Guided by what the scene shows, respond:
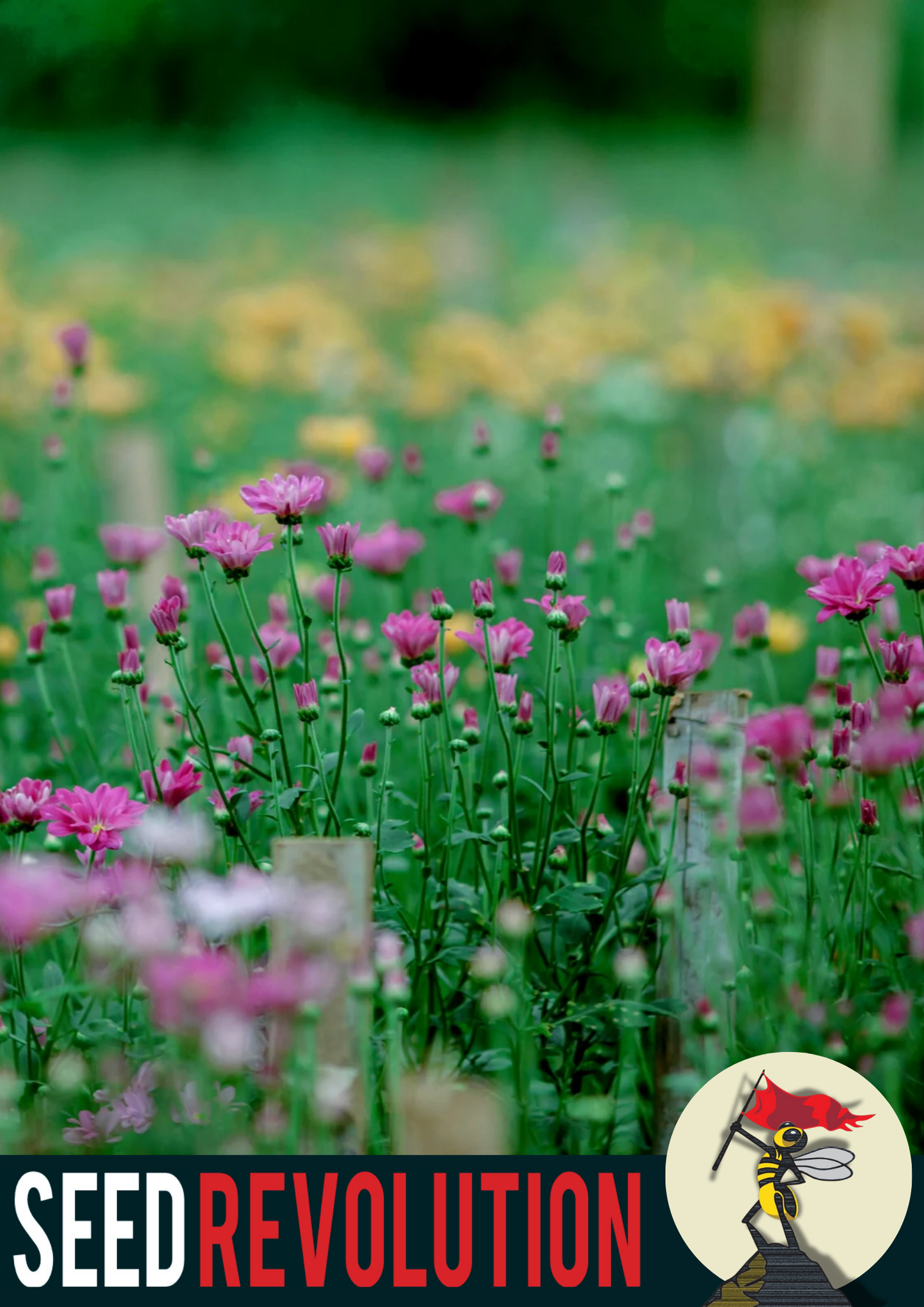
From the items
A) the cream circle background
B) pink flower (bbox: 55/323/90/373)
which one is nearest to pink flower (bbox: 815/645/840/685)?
the cream circle background

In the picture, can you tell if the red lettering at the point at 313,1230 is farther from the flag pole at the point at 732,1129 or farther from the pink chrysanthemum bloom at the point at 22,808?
the pink chrysanthemum bloom at the point at 22,808

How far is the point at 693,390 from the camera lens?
417 cm

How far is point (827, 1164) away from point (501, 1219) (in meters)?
0.31

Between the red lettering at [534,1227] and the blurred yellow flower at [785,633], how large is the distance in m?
1.36

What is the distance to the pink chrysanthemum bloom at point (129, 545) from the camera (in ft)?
6.95

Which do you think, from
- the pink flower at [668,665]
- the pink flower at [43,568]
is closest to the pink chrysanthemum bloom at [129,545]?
the pink flower at [43,568]

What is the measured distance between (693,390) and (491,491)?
2034 mm

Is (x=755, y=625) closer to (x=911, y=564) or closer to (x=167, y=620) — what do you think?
(x=911, y=564)

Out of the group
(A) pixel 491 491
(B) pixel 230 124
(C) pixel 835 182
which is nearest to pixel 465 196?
(C) pixel 835 182

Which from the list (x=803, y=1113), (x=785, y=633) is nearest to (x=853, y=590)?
(x=803, y=1113)

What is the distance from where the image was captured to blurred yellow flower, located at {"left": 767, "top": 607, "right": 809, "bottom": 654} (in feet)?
8.43

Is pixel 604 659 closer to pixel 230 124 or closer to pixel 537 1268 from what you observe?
pixel 537 1268

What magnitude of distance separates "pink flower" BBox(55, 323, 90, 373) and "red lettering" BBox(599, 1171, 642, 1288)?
6.16 ft

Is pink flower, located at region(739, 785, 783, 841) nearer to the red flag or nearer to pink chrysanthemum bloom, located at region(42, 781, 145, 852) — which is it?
the red flag
